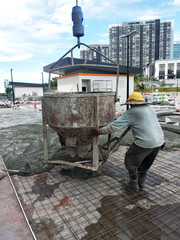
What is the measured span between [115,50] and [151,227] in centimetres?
9396

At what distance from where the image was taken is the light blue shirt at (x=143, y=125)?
2.96 m

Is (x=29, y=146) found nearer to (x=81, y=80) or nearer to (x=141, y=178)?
(x=141, y=178)

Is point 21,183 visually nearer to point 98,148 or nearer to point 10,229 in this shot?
point 10,229

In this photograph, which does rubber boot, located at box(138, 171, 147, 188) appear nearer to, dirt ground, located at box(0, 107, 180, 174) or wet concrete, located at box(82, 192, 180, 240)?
wet concrete, located at box(82, 192, 180, 240)

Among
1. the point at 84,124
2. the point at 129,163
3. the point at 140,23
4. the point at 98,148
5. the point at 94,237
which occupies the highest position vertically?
the point at 140,23

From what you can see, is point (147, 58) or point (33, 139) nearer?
point (33, 139)

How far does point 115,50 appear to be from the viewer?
89500mm

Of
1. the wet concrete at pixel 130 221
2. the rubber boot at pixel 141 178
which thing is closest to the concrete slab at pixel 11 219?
the wet concrete at pixel 130 221

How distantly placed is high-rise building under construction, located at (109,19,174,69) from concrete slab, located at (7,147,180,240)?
→ 88.7m

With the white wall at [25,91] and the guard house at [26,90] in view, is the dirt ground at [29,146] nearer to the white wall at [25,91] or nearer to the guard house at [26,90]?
the guard house at [26,90]

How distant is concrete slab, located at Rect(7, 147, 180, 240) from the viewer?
236 centimetres

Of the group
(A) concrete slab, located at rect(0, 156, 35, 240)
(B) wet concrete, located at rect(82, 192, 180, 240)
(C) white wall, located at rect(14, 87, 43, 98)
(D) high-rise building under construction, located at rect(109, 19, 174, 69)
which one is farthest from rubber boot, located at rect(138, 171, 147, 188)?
(D) high-rise building under construction, located at rect(109, 19, 174, 69)

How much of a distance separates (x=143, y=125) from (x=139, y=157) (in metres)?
0.53

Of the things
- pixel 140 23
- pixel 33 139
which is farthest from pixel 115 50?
pixel 33 139
